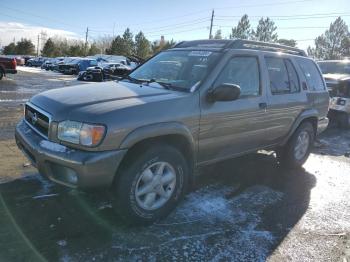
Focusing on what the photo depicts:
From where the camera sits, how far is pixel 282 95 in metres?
5.24

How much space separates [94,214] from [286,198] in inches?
99.4

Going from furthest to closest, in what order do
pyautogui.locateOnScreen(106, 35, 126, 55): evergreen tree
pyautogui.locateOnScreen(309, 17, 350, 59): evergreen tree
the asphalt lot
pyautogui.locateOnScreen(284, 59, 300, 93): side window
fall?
pyautogui.locateOnScreen(106, 35, 126, 55): evergreen tree
pyautogui.locateOnScreen(309, 17, 350, 59): evergreen tree
pyautogui.locateOnScreen(284, 59, 300, 93): side window
the asphalt lot

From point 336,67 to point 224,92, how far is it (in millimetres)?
9531

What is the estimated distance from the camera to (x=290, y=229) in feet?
13.1

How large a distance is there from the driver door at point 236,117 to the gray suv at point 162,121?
0.04 ft

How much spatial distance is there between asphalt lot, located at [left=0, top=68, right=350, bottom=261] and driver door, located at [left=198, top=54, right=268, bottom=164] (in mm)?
641

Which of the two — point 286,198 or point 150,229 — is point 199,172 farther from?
point 150,229

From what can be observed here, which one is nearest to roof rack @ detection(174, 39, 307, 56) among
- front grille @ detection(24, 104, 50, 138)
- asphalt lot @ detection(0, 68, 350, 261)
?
asphalt lot @ detection(0, 68, 350, 261)

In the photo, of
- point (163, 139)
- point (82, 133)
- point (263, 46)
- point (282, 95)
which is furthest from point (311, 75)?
point (82, 133)

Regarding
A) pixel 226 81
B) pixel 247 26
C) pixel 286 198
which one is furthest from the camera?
pixel 247 26

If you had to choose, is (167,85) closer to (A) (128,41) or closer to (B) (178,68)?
(B) (178,68)

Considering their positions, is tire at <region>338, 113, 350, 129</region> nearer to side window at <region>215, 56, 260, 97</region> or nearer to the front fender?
side window at <region>215, 56, 260, 97</region>

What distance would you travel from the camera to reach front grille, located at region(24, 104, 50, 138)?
11.8ft

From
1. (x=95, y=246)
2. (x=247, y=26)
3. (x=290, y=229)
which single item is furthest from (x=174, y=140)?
(x=247, y=26)
